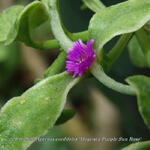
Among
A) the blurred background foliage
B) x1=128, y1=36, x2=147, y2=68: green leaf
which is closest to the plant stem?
x1=128, y1=36, x2=147, y2=68: green leaf

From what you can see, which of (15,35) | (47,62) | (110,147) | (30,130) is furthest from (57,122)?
(47,62)

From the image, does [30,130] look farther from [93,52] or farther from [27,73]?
[27,73]

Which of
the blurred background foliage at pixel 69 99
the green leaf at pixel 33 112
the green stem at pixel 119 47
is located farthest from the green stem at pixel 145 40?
the blurred background foliage at pixel 69 99

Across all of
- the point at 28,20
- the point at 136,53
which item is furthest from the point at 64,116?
the point at 136,53

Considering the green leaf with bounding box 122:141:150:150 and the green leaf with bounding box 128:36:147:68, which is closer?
the green leaf with bounding box 122:141:150:150

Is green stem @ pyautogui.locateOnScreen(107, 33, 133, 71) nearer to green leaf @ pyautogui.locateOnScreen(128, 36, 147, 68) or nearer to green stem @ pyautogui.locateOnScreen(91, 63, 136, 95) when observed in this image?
green stem @ pyautogui.locateOnScreen(91, 63, 136, 95)

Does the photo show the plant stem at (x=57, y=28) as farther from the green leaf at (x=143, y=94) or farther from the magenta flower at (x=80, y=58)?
the green leaf at (x=143, y=94)

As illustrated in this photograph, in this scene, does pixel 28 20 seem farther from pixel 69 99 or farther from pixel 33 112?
pixel 69 99
